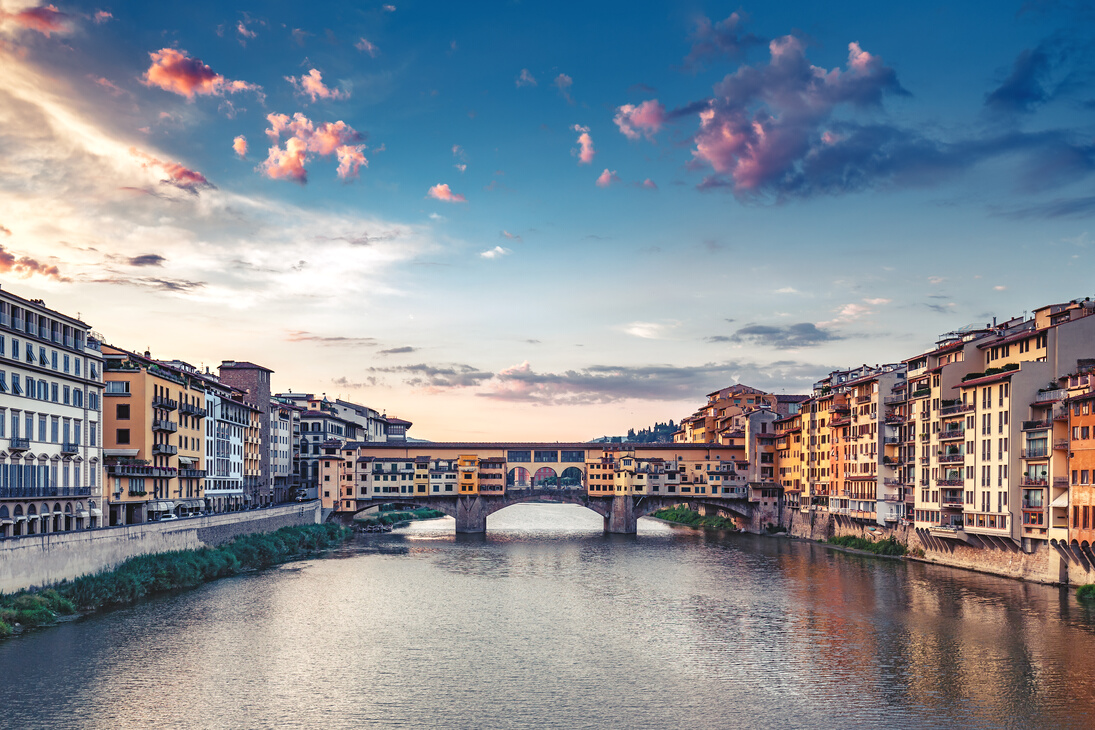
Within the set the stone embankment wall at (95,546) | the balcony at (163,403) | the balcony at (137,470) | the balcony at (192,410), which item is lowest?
the stone embankment wall at (95,546)

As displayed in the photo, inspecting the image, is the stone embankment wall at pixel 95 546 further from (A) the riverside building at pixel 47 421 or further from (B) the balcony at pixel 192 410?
(B) the balcony at pixel 192 410

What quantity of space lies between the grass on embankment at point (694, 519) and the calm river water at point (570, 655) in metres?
53.9

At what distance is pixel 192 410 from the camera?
7819cm

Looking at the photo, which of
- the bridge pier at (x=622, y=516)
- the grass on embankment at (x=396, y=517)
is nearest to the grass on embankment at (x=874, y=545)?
the bridge pier at (x=622, y=516)

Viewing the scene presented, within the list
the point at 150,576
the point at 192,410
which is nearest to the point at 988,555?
the point at 150,576

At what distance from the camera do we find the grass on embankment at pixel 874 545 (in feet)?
249

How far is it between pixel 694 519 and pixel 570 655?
3638 inches

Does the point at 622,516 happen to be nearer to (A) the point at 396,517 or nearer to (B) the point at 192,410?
(A) the point at 396,517

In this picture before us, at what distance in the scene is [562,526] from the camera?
123 metres

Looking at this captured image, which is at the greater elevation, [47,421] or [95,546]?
[47,421]

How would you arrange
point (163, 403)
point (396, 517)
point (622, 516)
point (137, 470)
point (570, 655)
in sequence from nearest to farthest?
point (570, 655) → point (137, 470) → point (163, 403) → point (622, 516) → point (396, 517)

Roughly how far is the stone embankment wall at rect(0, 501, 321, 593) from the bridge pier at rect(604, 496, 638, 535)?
156 feet

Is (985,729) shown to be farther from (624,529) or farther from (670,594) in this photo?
(624,529)

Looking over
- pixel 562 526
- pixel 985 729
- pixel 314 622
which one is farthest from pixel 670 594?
pixel 562 526
